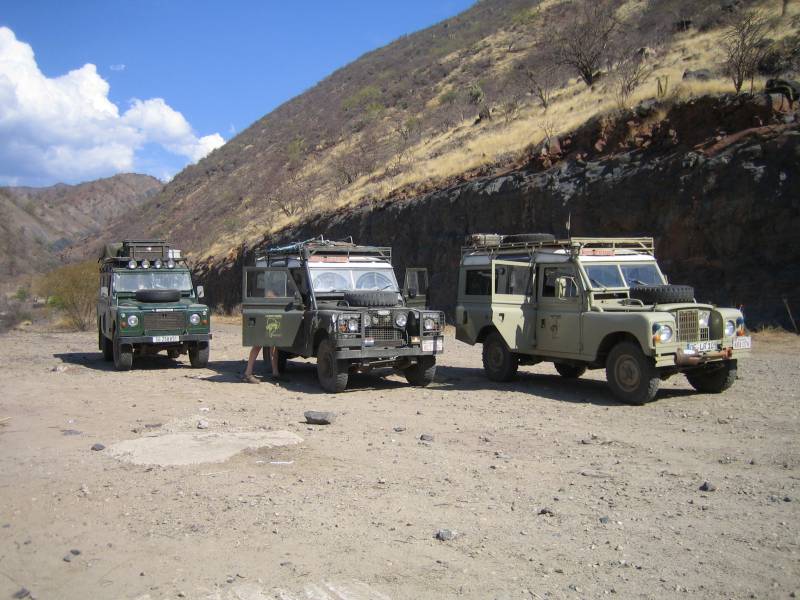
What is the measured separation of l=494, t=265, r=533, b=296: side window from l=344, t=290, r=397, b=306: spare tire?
1.77m

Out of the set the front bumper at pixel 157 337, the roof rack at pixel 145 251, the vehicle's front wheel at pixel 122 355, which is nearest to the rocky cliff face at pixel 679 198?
the front bumper at pixel 157 337

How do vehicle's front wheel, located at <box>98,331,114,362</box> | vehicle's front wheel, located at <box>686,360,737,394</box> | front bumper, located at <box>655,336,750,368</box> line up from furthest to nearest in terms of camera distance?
vehicle's front wheel, located at <box>98,331,114,362</box>
vehicle's front wheel, located at <box>686,360,737,394</box>
front bumper, located at <box>655,336,750,368</box>

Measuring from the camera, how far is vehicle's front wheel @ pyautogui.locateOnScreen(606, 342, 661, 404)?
943cm

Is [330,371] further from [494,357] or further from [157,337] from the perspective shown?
[157,337]

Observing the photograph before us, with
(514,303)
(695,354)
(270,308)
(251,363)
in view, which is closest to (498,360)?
(514,303)

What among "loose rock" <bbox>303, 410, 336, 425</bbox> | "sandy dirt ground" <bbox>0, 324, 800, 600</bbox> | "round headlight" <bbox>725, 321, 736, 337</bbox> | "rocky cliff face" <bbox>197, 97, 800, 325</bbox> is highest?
"rocky cliff face" <bbox>197, 97, 800, 325</bbox>

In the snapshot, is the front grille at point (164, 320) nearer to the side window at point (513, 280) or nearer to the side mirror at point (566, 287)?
the side window at point (513, 280)

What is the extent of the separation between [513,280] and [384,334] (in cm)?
233

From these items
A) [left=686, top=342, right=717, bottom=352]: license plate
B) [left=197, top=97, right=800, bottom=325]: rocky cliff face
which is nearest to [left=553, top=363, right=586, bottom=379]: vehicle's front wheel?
[left=686, top=342, right=717, bottom=352]: license plate

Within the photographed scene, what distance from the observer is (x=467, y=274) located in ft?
41.7

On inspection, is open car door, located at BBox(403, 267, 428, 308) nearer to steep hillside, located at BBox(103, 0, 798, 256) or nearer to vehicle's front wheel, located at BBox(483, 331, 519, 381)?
vehicle's front wheel, located at BBox(483, 331, 519, 381)

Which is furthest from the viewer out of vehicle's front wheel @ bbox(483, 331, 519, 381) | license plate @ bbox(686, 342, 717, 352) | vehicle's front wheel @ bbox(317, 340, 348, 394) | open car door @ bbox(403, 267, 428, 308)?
open car door @ bbox(403, 267, 428, 308)

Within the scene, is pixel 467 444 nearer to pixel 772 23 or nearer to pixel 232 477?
pixel 232 477

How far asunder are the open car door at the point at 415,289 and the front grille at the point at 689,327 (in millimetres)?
4473
